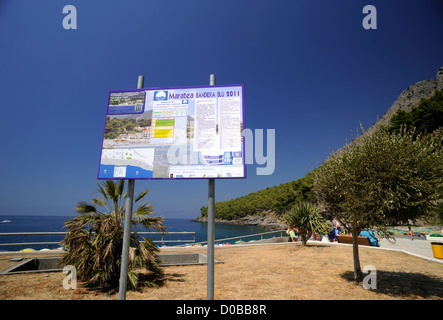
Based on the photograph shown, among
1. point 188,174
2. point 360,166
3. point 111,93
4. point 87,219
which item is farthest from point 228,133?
point 87,219

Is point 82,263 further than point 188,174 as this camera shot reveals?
Yes

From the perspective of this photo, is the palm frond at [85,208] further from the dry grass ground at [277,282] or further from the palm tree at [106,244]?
the dry grass ground at [277,282]

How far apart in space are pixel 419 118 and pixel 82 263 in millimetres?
54082

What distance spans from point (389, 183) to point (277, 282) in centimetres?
462

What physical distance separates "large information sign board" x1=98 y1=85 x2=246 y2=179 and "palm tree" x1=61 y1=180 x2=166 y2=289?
1866mm

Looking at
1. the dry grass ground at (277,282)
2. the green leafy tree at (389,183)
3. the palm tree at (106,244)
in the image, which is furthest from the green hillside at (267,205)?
the palm tree at (106,244)

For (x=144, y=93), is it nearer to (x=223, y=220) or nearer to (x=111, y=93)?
(x=111, y=93)

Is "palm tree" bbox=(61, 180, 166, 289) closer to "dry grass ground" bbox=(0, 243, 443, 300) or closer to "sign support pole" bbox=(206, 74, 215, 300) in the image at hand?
"dry grass ground" bbox=(0, 243, 443, 300)

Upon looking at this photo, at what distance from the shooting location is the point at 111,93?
6328 millimetres

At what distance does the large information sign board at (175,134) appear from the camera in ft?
17.5

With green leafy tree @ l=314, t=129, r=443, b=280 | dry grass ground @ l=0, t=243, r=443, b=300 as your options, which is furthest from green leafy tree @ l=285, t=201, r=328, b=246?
green leafy tree @ l=314, t=129, r=443, b=280

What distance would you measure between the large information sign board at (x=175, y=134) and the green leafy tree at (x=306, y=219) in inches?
400

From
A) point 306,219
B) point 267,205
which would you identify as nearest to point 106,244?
point 306,219

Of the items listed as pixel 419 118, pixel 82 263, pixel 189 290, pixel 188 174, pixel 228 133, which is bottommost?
pixel 189 290
